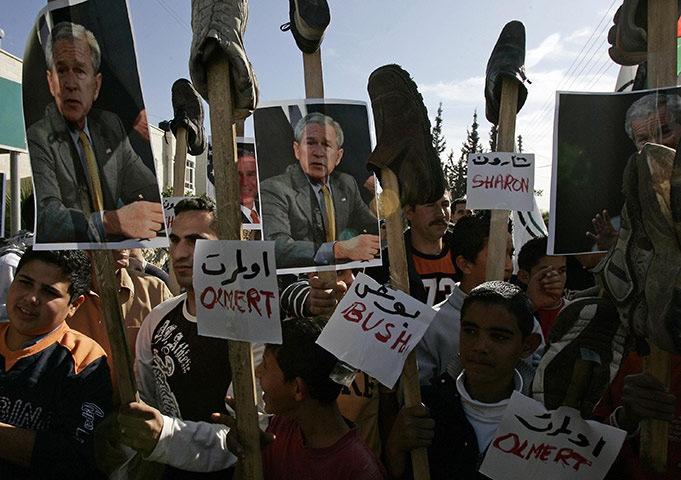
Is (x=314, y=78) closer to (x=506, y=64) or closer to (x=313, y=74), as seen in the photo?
(x=313, y=74)

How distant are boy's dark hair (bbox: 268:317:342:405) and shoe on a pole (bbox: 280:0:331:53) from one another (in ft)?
3.80

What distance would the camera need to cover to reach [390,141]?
1767 millimetres

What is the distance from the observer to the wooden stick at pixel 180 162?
374cm

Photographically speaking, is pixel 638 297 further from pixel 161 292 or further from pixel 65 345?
pixel 161 292

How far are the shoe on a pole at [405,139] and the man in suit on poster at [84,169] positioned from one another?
2.73ft

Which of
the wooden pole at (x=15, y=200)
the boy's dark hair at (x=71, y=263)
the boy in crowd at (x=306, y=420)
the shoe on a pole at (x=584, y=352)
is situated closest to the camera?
the shoe on a pole at (x=584, y=352)

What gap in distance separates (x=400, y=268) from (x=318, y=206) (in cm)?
47

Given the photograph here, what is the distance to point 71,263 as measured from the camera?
187 cm

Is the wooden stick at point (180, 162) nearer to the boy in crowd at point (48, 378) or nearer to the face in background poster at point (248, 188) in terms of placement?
the face in background poster at point (248, 188)

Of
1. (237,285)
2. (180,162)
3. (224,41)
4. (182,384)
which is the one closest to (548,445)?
(237,285)

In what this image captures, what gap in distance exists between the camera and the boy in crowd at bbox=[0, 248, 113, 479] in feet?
4.99

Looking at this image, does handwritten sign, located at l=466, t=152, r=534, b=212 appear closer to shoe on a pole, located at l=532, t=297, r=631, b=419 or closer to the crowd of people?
the crowd of people

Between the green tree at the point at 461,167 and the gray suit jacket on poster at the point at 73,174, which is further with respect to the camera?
the green tree at the point at 461,167

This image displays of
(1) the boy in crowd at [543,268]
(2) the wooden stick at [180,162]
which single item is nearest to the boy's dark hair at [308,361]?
(1) the boy in crowd at [543,268]
